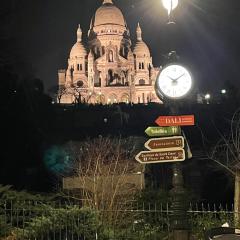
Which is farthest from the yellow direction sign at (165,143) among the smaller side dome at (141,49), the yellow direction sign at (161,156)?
the smaller side dome at (141,49)

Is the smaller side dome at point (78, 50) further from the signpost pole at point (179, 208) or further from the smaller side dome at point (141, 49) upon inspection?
the signpost pole at point (179, 208)

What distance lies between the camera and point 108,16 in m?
106

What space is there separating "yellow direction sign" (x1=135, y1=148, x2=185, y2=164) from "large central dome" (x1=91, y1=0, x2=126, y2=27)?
101m

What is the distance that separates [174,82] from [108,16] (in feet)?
335

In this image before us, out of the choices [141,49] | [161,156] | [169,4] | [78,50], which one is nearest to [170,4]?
[169,4]

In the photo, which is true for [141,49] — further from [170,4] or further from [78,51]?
[170,4]

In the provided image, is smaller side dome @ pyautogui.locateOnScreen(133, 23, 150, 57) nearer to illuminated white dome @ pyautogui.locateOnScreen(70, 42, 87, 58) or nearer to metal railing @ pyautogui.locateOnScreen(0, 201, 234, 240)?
illuminated white dome @ pyautogui.locateOnScreen(70, 42, 87, 58)

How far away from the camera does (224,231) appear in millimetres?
6297

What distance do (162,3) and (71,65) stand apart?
101 meters

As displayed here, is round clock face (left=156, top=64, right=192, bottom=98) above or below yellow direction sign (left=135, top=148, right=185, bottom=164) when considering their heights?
above

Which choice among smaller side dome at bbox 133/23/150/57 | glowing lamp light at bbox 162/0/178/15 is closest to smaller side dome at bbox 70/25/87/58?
smaller side dome at bbox 133/23/150/57

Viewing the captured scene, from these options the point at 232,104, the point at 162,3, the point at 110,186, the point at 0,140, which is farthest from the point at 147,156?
the point at 232,104

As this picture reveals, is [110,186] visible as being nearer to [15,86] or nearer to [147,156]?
[147,156]

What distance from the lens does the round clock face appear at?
6969mm
